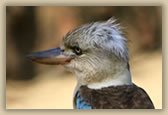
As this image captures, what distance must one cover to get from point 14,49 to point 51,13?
72 cm

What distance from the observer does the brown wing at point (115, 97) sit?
10.1ft

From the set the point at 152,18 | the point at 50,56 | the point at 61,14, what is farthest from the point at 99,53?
the point at 61,14

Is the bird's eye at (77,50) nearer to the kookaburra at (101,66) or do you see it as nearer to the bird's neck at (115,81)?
the kookaburra at (101,66)

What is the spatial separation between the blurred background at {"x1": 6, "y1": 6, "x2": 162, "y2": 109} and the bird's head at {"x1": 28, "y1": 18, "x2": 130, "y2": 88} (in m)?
1.67

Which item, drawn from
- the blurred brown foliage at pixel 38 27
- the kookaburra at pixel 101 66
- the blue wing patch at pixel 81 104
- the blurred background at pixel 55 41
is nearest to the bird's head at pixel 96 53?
the kookaburra at pixel 101 66

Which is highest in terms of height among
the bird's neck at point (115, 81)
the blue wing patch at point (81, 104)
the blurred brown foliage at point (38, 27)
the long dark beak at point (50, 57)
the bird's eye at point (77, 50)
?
the blurred brown foliage at point (38, 27)

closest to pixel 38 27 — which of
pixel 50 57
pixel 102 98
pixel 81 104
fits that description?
pixel 50 57

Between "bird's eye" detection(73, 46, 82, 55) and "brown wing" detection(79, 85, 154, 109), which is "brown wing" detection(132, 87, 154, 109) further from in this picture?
"bird's eye" detection(73, 46, 82, 55)

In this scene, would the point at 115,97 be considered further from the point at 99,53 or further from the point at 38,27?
the point at 38,27

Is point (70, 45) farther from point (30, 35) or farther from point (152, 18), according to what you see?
point (30, 35)

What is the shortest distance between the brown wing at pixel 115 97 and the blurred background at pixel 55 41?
1622mm

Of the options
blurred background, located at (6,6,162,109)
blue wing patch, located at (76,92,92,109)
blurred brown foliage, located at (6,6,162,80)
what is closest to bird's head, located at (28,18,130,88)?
blue wing patch, located at (76,92,92,109)

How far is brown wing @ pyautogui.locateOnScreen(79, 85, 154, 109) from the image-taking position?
3.07 metres

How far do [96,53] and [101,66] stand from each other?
0.09 metres
